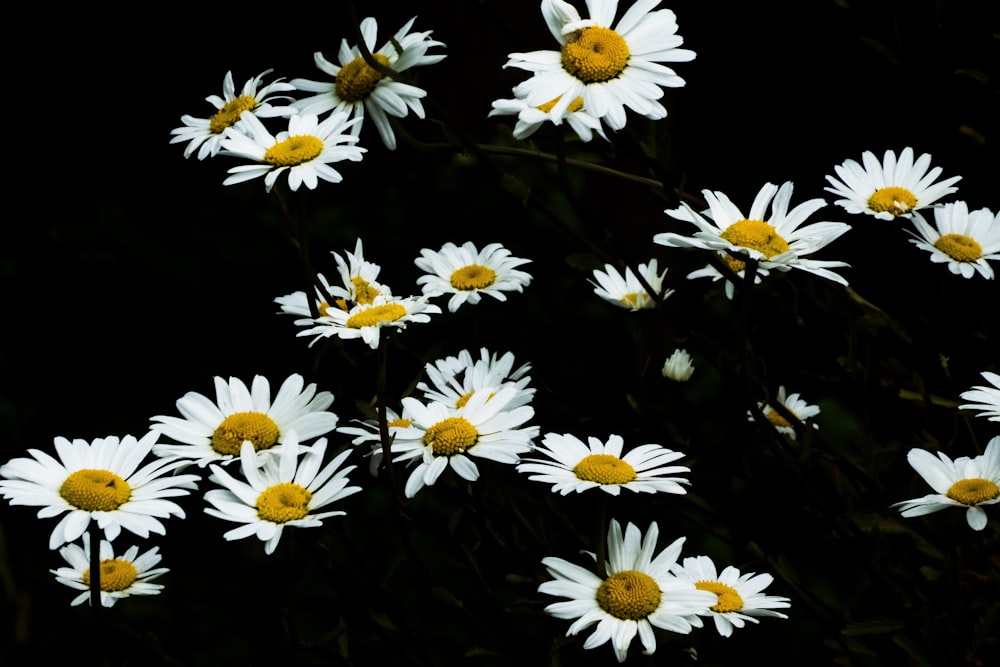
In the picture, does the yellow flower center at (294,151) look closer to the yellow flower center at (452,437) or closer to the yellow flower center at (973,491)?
the yellow flower center at (452,437)

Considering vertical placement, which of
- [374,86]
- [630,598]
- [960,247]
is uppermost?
[374,86]

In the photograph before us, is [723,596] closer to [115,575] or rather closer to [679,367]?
[679,367]

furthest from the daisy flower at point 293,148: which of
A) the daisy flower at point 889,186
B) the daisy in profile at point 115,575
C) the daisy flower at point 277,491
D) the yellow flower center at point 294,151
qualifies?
the daisy flower at point 889,186

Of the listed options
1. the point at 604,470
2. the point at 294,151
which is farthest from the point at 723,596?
the point at 294,151

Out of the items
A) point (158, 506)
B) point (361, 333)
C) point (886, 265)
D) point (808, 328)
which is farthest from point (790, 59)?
point (158, 506)

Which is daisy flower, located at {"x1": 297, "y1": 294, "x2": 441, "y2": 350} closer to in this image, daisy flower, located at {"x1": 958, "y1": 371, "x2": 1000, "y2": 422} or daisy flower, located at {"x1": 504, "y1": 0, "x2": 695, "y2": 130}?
daisy flower, located at {"x1": 504, "y1": 0, "x2": 695, "y2": 130}

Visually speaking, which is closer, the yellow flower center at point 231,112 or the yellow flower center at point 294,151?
the yellow flower center at point 294,151

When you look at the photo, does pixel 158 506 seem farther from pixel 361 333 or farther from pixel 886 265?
pixel 886 265
